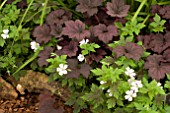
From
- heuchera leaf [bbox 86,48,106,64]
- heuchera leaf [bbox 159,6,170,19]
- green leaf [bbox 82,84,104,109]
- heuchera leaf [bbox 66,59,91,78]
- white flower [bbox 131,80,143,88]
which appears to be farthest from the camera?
heuchera leaf [bbox 159,6,170,19]

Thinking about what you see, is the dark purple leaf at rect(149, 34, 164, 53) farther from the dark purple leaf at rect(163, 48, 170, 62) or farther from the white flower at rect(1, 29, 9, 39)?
the white flower at rect(1, 29, 9, 39)

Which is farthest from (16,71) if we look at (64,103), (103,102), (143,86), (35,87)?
Answer: (143,86)

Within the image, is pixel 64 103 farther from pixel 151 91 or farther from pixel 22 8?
pixel 22 8

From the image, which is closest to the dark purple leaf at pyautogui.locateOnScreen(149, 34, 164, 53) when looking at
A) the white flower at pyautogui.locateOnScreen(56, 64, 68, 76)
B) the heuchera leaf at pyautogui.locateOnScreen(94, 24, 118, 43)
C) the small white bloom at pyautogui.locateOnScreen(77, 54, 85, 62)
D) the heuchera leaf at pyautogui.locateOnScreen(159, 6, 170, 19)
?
the heuchera leaf at pyautogui.locateOnScreen(159, 6, 170, 19)

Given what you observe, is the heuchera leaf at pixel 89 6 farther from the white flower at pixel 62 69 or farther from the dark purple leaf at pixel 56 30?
the white flower at pixel 62 69

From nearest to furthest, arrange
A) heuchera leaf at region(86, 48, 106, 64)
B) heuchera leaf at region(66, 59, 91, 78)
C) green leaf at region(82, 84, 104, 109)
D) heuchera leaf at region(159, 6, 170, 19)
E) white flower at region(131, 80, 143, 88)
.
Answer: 1. white flower at region(131, 80, 143, 88)
2. green leaf at region(82, 84, 104, 109)
3. heuchera leaf at region(66, 59, 91, 78)
4. heuchera leaf at region(86, 48, 106, 64)
5. heuchera leaf at region(159, 6, 170, 19)

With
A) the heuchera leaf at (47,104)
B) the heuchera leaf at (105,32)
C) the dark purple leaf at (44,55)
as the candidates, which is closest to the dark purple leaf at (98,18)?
the heuchera leaf at (105,32)

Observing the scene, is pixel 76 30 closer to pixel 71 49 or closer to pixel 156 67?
pixel 71 49
